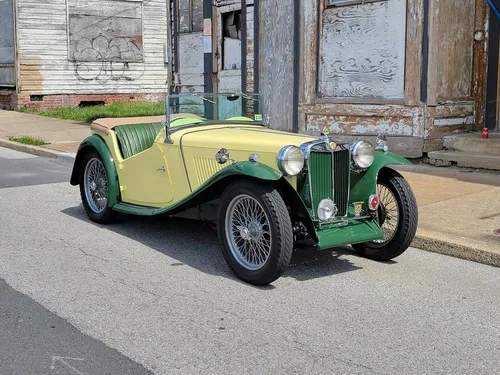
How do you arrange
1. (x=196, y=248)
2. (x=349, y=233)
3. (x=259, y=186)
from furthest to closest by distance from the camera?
(x=196, y=248), (x=349, y=233), (x=259, y=186)

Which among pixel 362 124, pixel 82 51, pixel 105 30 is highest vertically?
pixel 105 30

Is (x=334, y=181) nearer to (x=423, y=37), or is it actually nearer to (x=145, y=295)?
(x=145, y=295)

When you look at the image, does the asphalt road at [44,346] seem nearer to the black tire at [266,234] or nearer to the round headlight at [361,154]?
the black tire at [266,234]

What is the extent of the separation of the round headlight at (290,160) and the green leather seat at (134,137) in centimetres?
217

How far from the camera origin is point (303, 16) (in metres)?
11.6

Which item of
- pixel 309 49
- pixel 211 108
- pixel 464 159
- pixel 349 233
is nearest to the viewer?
pixel 349 233

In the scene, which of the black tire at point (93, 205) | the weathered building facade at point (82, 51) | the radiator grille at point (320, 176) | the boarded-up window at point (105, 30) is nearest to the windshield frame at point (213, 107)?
the black tire at point (93, 205)

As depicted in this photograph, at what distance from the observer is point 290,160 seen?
195 inches

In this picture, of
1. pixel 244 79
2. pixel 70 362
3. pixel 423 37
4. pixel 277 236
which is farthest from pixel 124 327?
pixel 244 79

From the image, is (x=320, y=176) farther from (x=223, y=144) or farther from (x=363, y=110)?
(x=363, y=110)

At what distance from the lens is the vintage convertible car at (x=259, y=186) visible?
4.98 metres

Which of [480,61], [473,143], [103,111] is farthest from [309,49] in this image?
[103,111]

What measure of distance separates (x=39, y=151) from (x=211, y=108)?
281 inches

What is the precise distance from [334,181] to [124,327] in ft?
6.55
